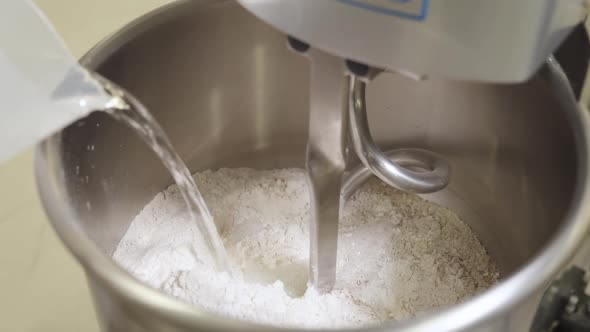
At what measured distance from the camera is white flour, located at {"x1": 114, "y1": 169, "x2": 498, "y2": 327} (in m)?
0.50

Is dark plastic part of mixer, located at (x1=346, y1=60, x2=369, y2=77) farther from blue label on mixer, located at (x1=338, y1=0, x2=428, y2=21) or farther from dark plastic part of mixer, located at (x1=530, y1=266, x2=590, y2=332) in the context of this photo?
dark plastic part of mixer, located at (x1=530, y1=266, x2=590, y2=332)

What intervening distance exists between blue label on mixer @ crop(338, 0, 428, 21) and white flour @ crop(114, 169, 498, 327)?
0.75 ft

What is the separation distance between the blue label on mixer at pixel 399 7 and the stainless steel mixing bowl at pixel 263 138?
0.14 meters

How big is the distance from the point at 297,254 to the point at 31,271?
0.89ft

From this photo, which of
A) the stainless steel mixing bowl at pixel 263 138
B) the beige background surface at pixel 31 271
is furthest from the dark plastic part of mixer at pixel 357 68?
the beige background surface at pixel 31 271

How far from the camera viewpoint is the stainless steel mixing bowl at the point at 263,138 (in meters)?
0.40

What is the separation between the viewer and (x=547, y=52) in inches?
13.5

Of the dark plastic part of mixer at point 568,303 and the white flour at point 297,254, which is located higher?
the white flour at point 297,254

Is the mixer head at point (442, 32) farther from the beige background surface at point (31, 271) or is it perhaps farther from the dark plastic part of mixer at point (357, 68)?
the beige background surface at point (31, 271)

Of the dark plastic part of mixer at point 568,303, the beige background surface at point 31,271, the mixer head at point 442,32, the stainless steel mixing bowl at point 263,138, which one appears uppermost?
the mixer head at point 442,32

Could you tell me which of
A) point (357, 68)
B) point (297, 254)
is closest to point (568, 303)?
point (297, 254)

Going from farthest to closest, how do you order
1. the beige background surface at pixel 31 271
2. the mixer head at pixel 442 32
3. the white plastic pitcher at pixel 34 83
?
1. the beige background surface at pixel 31 271
2. the white plastic pitcher at pixel 34 83
3. the mixer head at pixel 442 32

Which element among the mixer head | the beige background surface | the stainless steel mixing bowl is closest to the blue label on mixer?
the mixer head

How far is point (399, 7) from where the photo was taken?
0.32 m
